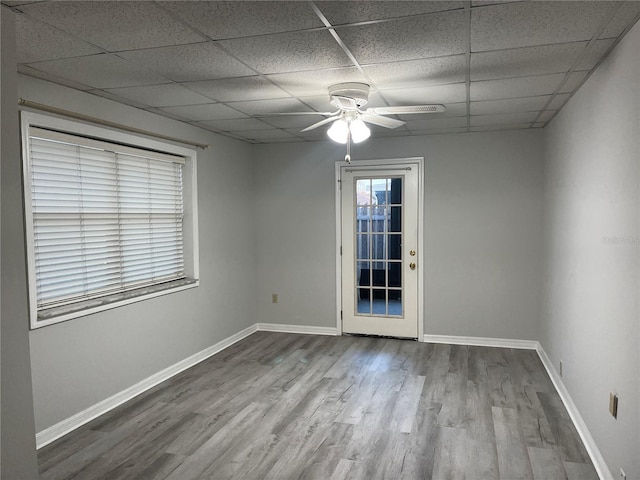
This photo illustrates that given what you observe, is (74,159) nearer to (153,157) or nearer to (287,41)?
(153,157)

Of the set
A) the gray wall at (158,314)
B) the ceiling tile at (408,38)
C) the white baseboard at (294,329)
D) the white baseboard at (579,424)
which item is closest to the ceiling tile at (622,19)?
the ceiling tile at (408,38)

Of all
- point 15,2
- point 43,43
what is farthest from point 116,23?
point 43,43

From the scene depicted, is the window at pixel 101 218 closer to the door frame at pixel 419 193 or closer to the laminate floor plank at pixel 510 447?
the door frame at pixel 419 193

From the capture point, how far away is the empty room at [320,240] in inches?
87.1

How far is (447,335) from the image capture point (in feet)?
17.6

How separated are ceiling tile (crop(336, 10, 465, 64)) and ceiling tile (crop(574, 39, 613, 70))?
2.18 ft

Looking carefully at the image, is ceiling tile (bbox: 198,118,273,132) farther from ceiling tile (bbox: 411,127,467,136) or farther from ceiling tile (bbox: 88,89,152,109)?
ceiling tile (bbox: 411,127,467,136)

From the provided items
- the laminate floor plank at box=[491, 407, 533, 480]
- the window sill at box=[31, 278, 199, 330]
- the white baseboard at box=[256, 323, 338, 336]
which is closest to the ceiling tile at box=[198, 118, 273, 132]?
the window sill at box=[31, 278, 199, 330]

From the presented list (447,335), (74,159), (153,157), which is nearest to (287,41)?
(74,159)

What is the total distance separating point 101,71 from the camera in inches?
112

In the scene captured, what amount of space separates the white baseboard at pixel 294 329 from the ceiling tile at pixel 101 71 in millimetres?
3568

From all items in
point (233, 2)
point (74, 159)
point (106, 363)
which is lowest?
point (106, 363)

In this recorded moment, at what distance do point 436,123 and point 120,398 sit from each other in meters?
3.65

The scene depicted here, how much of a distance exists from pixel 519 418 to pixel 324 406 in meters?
1.40
